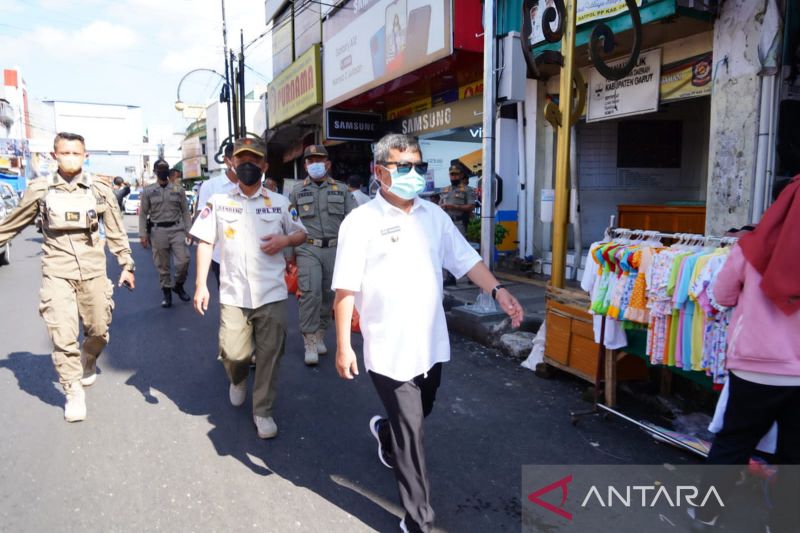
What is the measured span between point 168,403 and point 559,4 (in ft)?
16.0

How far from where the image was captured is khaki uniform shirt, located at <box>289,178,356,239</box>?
583cm

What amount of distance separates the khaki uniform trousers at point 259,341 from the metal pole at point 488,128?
315 cm

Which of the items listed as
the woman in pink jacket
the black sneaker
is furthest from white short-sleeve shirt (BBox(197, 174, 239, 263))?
the woman in pink jacket

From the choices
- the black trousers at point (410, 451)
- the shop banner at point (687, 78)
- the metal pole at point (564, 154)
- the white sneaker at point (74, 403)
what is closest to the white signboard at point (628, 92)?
the shop banner at point (687, 78)

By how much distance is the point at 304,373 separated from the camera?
542 centimetres

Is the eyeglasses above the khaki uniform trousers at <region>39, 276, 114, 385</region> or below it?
above

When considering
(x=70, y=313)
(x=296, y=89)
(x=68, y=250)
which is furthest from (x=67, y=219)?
(x=296, y=89)

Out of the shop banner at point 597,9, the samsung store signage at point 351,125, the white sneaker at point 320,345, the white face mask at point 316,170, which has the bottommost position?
the white sneaker at point 320,345

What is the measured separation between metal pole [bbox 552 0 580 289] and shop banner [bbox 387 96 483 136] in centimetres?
536

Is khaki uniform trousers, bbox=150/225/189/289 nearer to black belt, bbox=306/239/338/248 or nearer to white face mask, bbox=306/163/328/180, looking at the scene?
black belt, bbox=306/239/338/248

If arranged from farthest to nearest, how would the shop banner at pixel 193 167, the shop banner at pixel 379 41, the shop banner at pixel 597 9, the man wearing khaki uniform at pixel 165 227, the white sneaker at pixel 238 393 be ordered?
the shop banner at pixel 193 167 → the shop banner at pixel 379 41 → the man wearing khaki uniform at pixel 165 227 → the shop banner at pixel 597 9 → the white sneaker at pixel 238 393

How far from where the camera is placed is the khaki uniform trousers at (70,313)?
426cm

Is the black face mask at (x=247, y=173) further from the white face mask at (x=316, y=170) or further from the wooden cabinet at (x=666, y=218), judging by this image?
the wooden cabinet at (x=666, y=218)

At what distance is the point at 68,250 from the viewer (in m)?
4.34
